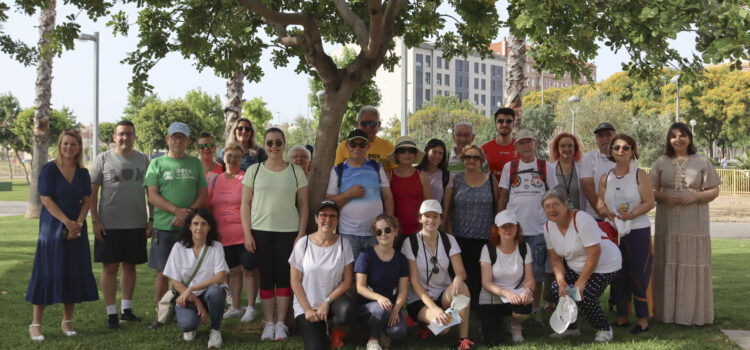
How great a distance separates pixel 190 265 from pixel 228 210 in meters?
0.77

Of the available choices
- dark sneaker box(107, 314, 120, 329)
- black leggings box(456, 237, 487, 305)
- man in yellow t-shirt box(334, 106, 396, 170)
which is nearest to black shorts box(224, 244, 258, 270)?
dark sneaker box(107, 314, 120, 329)

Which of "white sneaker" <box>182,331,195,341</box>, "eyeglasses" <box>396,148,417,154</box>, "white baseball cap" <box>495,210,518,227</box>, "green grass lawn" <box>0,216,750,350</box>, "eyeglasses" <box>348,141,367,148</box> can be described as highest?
"eyeglasses" <box>348,141,367,148</box>

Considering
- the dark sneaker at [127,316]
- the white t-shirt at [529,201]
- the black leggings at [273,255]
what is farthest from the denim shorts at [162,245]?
the white t-shirt at [529,201]

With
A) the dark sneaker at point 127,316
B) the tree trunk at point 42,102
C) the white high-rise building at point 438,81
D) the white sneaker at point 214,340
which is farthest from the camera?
the white high-rise building at point 438,81

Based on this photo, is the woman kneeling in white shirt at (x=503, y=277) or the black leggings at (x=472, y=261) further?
the black leggings at (x=472, y=261)

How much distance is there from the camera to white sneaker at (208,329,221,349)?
17.2 ft

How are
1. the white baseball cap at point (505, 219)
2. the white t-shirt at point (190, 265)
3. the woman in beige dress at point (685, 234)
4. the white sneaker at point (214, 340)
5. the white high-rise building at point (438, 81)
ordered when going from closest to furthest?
the white sneaker at point (214, 340), the white baseball cap at point (505, 219), the white t-shirt at point (190, 265), the woman in beige dress at point (685, 234), the white high-rise building at point (438, 81)

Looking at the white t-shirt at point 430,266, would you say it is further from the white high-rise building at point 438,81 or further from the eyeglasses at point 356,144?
the white high-rise building at point 438,81

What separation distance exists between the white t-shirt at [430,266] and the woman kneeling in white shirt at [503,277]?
35 centimetres

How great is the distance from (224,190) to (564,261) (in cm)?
361

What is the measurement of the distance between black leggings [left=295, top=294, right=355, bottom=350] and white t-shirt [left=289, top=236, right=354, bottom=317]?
0.13 metres

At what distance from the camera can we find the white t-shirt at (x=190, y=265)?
5465 millimetres

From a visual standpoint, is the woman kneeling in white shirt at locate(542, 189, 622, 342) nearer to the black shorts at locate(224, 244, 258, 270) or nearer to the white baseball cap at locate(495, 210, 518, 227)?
the white baseball cap at locate(495, 210, 518, 227)

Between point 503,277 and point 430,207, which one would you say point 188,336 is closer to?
point 430,207
